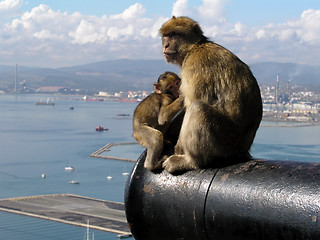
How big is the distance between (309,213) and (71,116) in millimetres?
79594

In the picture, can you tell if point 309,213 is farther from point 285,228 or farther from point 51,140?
point 51,140

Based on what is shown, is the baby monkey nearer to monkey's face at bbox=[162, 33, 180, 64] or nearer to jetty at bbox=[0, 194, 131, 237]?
monkey's face at bbox=[162, 33, 180, 64]

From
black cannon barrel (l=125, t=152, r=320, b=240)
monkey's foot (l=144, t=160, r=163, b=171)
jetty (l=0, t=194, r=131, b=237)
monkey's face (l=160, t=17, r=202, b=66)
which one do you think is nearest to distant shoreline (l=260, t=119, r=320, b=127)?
jetty (l=0, t=194, r=131, b=237)

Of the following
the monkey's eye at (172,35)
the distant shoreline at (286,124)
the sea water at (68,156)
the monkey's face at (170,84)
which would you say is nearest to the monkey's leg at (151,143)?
the monkey's face at (170,84)

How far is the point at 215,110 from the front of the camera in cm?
139

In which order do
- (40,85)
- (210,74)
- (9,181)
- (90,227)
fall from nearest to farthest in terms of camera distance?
(210,74) < (90,227) < (9,181) < (40,85)

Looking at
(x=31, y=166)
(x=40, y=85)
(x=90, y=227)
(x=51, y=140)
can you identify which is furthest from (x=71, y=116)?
(x=40, y=85)

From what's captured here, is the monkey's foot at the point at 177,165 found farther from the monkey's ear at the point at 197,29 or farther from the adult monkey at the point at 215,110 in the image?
the monkey's ear at the point at 197,29

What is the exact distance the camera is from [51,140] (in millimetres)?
54281

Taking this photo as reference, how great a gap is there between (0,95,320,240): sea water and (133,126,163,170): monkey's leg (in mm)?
26358

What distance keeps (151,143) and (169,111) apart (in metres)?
0.21

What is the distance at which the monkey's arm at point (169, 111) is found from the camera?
169 centimetres

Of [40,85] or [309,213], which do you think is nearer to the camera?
[309,213]

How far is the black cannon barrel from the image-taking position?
901mm
